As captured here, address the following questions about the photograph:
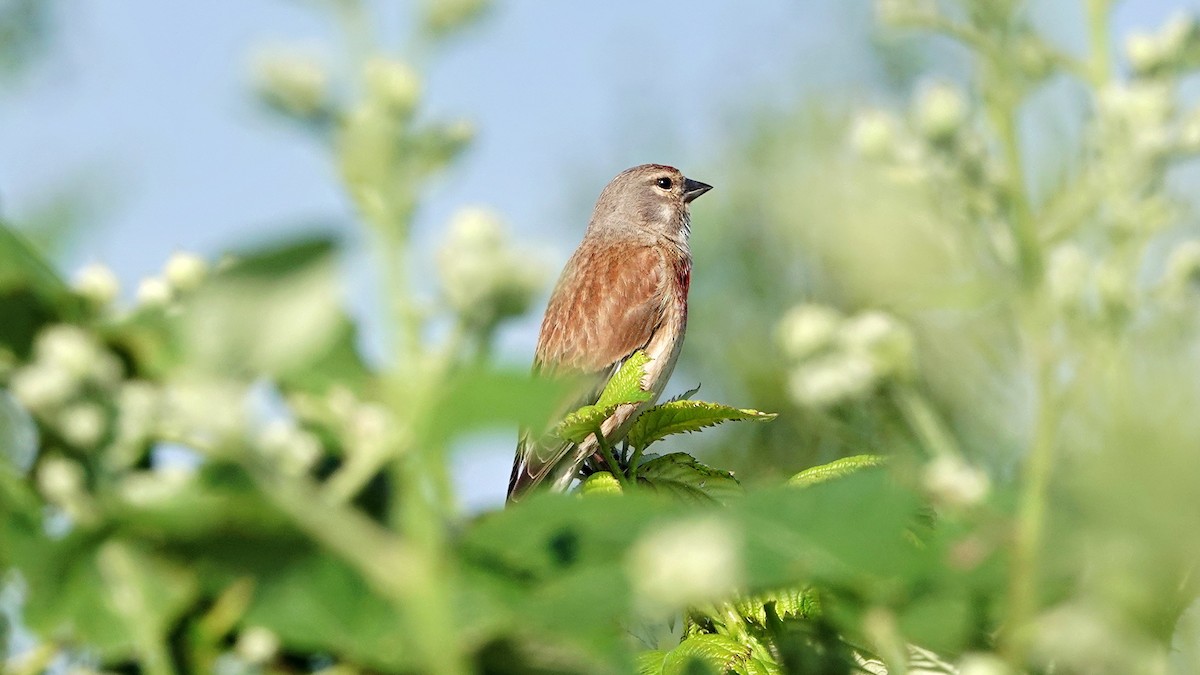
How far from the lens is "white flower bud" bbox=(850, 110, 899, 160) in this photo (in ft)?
2.24

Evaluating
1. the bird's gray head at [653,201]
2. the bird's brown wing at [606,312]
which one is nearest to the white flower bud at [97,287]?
the bird's brown wing at [606,312]

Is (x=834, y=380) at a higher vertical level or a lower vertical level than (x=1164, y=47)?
lower

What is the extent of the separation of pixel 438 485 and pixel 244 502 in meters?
0.09

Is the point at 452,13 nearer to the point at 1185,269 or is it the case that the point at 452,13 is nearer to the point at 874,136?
the point at 874,136

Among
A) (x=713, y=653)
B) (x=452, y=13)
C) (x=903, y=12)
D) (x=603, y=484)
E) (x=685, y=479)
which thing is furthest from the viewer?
(x=685, y=479)

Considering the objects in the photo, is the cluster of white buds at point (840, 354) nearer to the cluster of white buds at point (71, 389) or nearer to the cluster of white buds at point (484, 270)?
the cluster of white buds at point (484, 270)

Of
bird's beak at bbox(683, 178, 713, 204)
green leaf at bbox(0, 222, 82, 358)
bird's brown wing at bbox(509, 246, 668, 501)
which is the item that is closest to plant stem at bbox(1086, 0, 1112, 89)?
green leaf at bbox(0, 222, 82, 358)

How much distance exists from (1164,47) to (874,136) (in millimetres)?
190

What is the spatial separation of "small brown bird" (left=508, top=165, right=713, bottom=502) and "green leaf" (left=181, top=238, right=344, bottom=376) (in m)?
4.63

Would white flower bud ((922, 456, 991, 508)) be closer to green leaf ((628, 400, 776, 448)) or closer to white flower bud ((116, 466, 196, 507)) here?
white flower bud ((116, 466, 196, 507))

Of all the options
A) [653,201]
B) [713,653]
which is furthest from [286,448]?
[653,201]

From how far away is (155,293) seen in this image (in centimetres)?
87

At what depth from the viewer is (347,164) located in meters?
0.56

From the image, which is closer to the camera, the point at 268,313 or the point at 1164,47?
the point at 268,313
